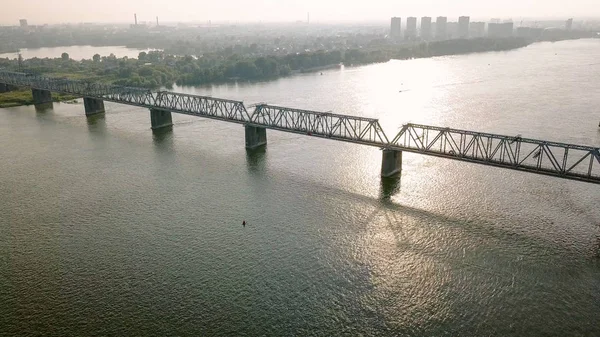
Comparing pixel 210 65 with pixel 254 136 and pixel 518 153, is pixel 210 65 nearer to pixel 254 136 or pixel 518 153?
pixel 254 136

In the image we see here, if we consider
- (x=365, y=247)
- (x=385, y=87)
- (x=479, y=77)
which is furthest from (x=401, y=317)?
(x=479, y=77)

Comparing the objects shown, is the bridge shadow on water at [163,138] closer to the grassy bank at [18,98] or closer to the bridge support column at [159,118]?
the bridge support column at [159,118]

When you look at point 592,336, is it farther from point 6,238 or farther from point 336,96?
point 336,96

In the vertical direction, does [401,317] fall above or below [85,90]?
below

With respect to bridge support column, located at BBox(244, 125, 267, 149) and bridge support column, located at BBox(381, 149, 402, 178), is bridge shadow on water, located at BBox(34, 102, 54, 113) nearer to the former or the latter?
bridge support column, located at BBox(244, 125, 267, 149)

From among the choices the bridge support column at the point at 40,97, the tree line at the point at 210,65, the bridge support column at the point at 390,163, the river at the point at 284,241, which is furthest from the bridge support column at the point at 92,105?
the bridge support column at the point at 390,163

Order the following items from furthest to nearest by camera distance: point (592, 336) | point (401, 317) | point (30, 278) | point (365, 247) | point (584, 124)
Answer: point (584, 124) → point (365, 247) → point (30, 278) → point (401, 317) → point (592, 336)

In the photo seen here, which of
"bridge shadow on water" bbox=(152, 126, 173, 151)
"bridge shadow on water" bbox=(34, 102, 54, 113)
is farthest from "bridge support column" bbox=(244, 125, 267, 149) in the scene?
"bridge shadow on water" bbox=(34, 102, 54, 113)
